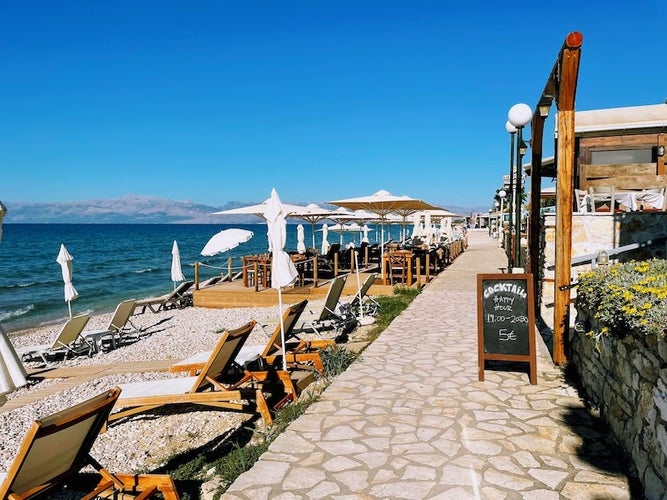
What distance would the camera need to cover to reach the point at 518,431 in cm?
379

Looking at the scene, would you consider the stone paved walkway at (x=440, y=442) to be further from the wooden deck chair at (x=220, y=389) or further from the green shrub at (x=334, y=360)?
the wooden deck chair at (x=220, y=389)

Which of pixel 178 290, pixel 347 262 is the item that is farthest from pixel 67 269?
pixel 347 262

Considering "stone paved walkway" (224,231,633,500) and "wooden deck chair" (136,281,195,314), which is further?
"wooden deck chair" (136,281,195,314)

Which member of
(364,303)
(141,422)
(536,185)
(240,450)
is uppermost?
(536,185)

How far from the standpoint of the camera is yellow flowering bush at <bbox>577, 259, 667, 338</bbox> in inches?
106

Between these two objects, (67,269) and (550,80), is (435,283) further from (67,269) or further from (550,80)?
(67,269)

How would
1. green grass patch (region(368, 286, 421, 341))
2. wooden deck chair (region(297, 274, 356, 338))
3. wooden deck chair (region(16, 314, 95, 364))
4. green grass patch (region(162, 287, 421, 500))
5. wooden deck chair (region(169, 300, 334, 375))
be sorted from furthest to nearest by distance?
wooden deck chair (region(16, 314, 95, 364)) < green grass patch (region(368, 286, 421, 341)) < wooden deck chair (region(297, 274, 356, 338)) < wooden deck chair (region(169, 300, 334, 375)) < green grass patch (region(162, 287, 421, 500))

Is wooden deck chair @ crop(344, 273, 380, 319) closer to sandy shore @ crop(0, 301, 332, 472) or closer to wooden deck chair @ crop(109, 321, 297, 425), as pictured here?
sandy shore @ crop(0, 301, 332, 472)

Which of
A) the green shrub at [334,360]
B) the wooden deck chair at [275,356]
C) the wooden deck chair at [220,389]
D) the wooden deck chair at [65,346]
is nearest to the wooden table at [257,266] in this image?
the wooden deck chair at [65,346]

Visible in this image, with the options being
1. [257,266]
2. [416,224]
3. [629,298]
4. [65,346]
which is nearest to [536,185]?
[629,298]

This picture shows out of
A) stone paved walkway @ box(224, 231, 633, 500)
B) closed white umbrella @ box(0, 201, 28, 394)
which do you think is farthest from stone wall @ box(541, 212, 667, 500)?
closed white umbrella @ box(0, 201, 28, 394)

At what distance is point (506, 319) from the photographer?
16.4 feet

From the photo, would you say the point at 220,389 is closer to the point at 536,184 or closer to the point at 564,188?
the point at 564,188

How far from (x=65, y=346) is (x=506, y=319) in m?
8.00
